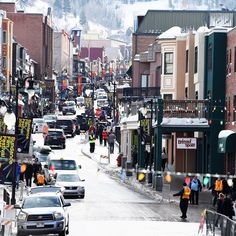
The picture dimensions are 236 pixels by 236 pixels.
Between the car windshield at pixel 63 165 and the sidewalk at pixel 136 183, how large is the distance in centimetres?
367

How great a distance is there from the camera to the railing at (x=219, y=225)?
30369 mm

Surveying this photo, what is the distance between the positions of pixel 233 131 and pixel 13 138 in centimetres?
1444

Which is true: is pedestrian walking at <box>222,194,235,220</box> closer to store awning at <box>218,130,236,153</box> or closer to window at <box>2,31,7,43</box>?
store awning at <box>218,130,236,153</box>

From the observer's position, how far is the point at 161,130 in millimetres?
61625

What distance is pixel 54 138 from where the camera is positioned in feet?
296

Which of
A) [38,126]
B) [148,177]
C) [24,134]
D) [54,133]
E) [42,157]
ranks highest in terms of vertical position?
[24,134]

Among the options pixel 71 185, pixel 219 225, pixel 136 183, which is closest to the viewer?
pixel 219 225

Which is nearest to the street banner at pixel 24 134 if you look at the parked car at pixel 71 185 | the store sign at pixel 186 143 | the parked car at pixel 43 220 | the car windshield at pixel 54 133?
the parked car at pixel 71 185

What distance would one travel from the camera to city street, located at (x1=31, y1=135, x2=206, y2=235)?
3859cm

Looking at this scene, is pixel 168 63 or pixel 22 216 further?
pixel 168 63

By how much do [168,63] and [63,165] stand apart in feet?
50.8

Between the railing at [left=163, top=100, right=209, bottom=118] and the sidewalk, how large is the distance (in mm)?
3918

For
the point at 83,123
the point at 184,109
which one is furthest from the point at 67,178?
the point at 83,123

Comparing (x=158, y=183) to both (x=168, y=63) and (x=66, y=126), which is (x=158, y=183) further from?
(x=66, y=126)
